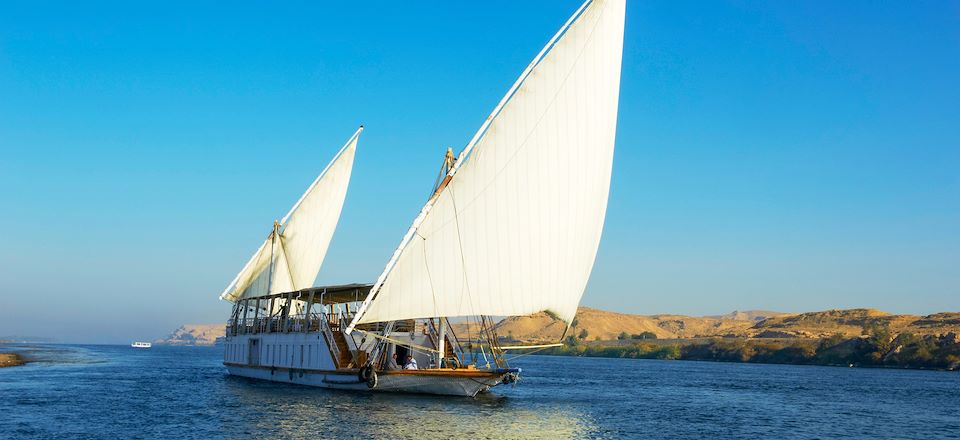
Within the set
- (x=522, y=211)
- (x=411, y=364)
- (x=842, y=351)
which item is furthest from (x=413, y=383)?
(x=842, y=351)

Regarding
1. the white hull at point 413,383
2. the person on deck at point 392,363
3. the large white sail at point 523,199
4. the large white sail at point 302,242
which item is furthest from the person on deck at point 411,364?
the large white sail at point 302,242

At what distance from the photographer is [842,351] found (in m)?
147

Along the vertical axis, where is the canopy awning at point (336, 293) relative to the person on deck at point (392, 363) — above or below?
above

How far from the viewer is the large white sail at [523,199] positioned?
140 ft

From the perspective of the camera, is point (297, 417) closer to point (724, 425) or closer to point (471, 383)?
point (471, 383)

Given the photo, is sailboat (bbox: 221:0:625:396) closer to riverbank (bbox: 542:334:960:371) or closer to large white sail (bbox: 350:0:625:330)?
large white sail (bbox: 350:0:625:330)

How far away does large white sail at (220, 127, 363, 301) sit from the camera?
70750mm

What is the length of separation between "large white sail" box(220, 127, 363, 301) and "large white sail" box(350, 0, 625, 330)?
27805 mm

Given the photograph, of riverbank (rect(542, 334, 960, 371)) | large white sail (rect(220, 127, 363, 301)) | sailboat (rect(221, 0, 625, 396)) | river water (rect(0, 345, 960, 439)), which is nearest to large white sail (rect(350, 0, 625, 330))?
sailboat (rect(221, 0, 625, 396))

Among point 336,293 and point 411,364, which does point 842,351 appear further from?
point 411,364

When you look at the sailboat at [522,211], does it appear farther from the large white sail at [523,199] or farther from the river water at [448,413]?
the river water at [448,413]

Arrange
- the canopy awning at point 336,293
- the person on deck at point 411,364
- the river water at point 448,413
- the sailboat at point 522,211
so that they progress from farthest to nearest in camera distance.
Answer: the canopy awning at point 336,293 → the person on deck at point 411,364 → the sailboat at point 522,211 → the river water at point 448,413

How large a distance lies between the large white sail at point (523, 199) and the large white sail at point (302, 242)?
1095 inches

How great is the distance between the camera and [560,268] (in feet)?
144
